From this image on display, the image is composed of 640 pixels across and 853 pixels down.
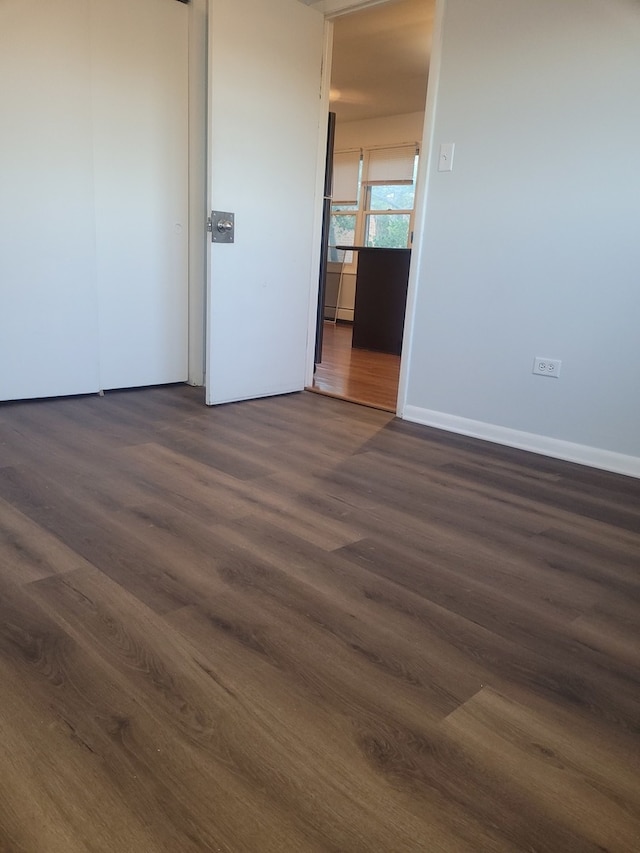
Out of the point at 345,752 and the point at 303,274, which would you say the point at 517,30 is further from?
the point at 345,752

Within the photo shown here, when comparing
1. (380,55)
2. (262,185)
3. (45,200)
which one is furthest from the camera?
(380,55)

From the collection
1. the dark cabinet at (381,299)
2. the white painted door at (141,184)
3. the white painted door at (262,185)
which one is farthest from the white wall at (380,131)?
the white painted door at (141,184)

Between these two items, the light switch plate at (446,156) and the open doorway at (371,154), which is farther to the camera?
the open doorway at (371,154)

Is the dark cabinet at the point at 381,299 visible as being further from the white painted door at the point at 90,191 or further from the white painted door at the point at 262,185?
the white painted door at the point at 90,191

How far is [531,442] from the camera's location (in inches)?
119

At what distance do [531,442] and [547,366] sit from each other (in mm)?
385

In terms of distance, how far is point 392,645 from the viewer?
1.42 m

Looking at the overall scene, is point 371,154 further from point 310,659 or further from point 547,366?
point 310,659

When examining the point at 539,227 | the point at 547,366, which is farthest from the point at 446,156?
the point at 547,366

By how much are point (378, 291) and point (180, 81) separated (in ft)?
8.81

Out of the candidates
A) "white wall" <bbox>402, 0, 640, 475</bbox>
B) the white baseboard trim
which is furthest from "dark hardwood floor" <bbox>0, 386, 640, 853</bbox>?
"white wall" <bbox>402, 0, 640, 475</bbox>

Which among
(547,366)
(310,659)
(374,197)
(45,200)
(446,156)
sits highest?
(374,197)

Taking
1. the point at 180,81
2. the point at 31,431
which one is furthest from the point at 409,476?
the point at 180,81

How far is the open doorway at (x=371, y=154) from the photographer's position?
4375 millimetres
